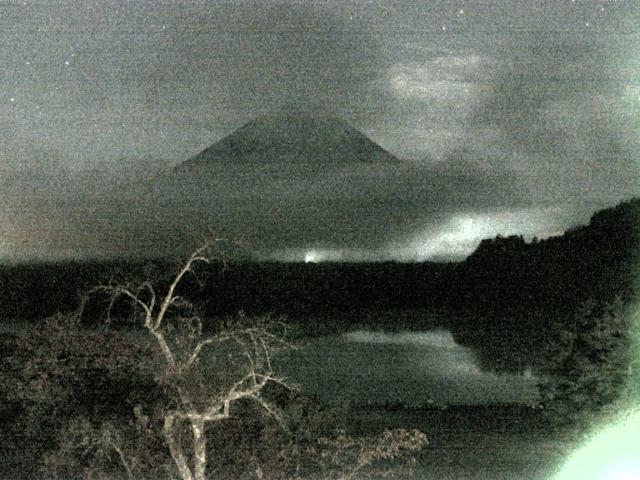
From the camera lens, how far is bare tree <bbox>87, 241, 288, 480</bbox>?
5492mm

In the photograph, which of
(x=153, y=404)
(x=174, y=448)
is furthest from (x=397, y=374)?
(x=174, y=448)

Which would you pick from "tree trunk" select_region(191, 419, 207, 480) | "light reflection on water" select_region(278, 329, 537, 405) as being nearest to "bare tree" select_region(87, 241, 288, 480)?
"tree trunk" select_region(191, 419, 207, 480)

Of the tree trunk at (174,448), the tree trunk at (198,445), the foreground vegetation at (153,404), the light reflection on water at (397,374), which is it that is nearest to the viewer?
the tree trunk at (198,445)

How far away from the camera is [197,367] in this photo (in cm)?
780

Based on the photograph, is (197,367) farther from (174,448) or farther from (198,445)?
(198,445)

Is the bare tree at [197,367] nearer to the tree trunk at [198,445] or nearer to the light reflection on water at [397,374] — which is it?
the tree trunk at [198,445]

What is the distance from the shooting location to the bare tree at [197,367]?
5.49 m

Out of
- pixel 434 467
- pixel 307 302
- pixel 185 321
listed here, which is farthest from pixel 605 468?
pixel 307 302

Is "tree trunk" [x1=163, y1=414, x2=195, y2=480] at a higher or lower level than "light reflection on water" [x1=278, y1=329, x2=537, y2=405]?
higher

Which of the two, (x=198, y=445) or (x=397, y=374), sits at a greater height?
(x=198, y=445)

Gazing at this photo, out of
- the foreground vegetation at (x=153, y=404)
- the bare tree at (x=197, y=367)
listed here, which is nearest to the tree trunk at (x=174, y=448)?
the bare tree at (x=197, y=367)

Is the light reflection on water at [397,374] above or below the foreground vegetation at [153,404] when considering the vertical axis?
below

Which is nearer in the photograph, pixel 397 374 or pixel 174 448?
pixel 174 448

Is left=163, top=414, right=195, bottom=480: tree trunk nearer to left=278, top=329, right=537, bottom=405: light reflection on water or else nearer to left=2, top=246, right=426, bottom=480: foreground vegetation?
left=2, top=246, right=426, bottom=480: foreground vegetation
